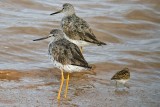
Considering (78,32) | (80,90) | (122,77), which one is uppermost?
(78,32)

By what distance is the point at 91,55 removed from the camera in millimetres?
11109

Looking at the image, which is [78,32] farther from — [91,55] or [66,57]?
[66,57]

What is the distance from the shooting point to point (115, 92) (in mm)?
8742

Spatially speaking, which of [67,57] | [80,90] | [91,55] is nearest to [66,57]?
[67,57]

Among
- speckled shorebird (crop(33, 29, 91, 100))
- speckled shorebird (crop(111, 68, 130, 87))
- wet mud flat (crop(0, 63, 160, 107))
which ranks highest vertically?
speckled shorebird (crop(33, 29, 91, 100))

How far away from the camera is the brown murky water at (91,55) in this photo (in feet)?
27.2

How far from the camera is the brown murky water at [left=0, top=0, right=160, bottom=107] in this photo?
830 cm

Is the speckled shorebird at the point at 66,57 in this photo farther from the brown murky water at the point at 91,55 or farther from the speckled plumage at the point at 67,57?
the brown murky water at the point at 91,55

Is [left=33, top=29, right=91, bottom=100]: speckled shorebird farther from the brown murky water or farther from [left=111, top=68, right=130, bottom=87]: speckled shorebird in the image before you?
[left=111, top=68, right=130, bottom=87]: speckled shorebird

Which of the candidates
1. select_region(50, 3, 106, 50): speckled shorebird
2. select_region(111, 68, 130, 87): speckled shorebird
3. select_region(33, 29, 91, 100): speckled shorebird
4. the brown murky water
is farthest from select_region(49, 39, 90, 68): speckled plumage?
select_region(50, 3, 106, 50): speckled shorebird

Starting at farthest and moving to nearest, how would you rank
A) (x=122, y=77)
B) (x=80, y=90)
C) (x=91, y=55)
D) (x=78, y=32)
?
(x=91, y=55) → (x=78, y=32) → (x=122, y=77) → (x=80, y=90)

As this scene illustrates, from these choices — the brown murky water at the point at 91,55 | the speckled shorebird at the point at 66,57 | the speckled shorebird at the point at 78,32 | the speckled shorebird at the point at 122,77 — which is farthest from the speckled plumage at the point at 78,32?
the speckled shorebird at the point at 66,57

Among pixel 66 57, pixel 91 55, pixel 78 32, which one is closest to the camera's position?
pixel 66 57

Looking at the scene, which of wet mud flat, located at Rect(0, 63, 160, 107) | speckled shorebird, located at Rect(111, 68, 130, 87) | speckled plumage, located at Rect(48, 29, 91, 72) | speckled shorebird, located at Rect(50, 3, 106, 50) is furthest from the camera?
speckled shorebird, located at Rect(50, 3, 106, 50)
